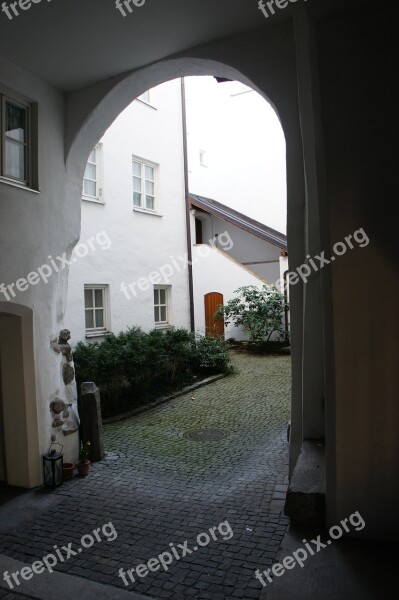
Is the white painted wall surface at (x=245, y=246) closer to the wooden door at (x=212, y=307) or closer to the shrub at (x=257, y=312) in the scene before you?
the wooden door at (x=212, y=307)

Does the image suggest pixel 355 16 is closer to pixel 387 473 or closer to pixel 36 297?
pixel 387 473

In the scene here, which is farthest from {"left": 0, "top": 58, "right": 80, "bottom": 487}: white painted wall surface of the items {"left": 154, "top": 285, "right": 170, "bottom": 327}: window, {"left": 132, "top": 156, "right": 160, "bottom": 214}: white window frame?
{"left": 154, "top": 285, "right": 170, "bottom": 327}: window

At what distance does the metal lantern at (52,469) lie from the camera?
206 inches

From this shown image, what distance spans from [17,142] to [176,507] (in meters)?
4.52

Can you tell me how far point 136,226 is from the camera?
10.7m

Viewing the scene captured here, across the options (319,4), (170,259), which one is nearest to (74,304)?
(170,259)

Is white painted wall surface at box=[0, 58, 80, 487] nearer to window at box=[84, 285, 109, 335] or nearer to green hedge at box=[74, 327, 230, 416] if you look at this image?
green hedge at box=[74, 327, 230, 416]

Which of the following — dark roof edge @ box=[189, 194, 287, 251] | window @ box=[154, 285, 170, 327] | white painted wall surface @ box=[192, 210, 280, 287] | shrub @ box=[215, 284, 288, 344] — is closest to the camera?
window @ box=[154, 285, 170, 327]

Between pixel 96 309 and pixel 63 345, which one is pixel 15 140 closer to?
pixel 63 345

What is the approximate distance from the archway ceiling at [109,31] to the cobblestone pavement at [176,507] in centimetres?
473

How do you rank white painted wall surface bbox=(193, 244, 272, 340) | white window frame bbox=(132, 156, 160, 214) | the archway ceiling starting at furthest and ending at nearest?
white painted wall surface bbox=(193, 244, 272, 340) → white window frame bbox=(132, 156, 160, 214) → the archway ceiling

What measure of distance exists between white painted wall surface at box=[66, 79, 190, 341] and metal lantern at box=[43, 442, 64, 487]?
152 inches

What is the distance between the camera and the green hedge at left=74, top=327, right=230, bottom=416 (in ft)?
27.7

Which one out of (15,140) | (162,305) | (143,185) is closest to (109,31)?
(15,140)
